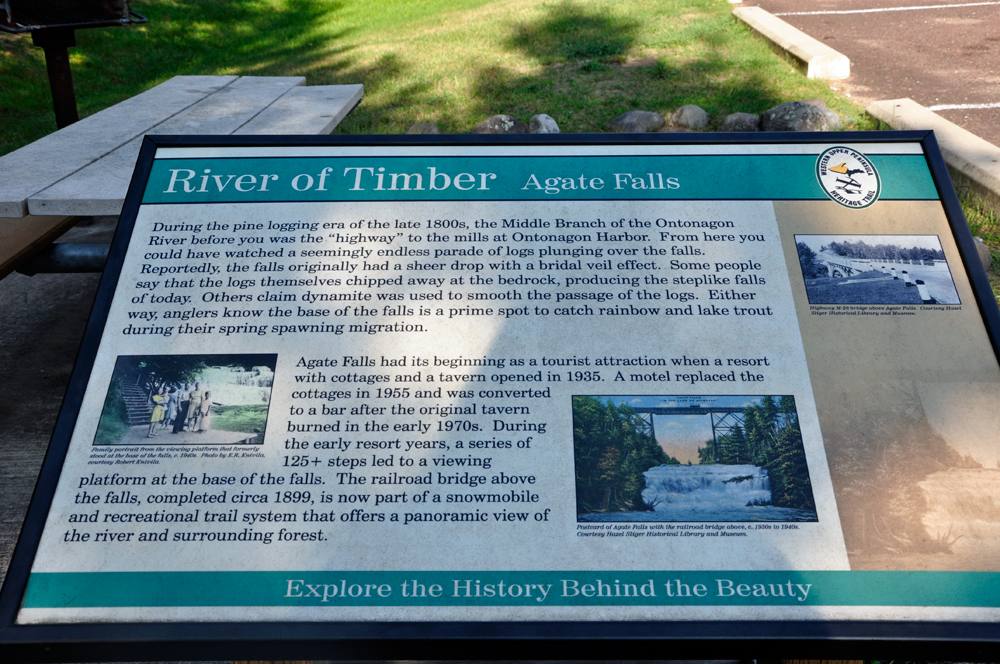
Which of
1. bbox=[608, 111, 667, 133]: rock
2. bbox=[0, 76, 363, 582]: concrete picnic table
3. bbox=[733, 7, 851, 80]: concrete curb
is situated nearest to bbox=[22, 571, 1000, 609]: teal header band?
bbox=[0, 76, 363, 582]: concrete picnic table

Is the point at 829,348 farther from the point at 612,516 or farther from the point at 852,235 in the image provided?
the point at 612,516

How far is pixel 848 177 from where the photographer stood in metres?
1.89

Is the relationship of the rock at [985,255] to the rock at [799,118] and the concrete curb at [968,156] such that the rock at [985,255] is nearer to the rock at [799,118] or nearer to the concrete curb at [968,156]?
the concrete curb at [968,156]

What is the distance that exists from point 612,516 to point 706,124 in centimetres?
416

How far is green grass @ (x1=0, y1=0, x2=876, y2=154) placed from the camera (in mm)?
5570

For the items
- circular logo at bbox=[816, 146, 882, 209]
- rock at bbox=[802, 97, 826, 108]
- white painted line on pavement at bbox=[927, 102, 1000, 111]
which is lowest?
circular logo at bbox=[816, 146, 882, 209]

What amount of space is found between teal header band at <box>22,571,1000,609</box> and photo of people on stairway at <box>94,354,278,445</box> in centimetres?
30

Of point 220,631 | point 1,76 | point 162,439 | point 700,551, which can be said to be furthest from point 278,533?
point 1,76

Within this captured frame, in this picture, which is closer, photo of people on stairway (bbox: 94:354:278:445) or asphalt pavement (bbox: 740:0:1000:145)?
photo of people on stairway (bbox: 94:354:278:445)

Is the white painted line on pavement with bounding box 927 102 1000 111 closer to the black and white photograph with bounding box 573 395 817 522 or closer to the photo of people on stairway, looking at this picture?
the black and white photograph with bounding box 573 395 817 522

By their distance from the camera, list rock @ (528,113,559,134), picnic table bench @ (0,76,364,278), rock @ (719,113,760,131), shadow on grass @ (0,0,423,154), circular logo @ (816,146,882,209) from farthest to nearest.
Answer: shadow on grass @ (0,0,423,154), rock @ (528,113,559,134), rock @ (719,113,760,131), picnic table bench @ (0,76,364,278), circular logo @ (816,146,882,209)

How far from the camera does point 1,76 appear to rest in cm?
733

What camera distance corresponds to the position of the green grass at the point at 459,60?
557 cm

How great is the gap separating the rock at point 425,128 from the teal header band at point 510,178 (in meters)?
3.09
